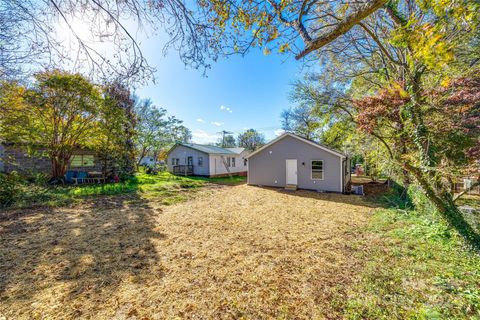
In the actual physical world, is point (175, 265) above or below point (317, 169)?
below

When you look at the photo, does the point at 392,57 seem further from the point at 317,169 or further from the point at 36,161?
the point at 36,161

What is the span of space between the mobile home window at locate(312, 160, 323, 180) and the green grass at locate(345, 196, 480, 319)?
22.0 feet

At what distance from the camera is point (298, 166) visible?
12367mm

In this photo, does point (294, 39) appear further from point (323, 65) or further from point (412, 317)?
point (323, 65)

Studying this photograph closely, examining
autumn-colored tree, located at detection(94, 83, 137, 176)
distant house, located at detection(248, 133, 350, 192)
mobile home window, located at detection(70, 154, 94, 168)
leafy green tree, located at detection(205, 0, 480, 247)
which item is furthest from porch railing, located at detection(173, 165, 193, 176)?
leafy green tree, located at detection(205, 0, 480, 247)

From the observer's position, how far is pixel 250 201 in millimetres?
9109

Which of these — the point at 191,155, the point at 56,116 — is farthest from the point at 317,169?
the point at 56,116

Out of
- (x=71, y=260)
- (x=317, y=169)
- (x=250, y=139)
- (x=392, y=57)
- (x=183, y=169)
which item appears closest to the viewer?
(x=71, y=260)

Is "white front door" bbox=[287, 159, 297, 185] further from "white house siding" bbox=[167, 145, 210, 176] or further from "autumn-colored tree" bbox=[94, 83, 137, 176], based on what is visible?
"autumn-colored tree" bbox=[94, 83, 137, 176]

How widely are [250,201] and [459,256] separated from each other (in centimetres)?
653

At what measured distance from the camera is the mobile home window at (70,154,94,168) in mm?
15134

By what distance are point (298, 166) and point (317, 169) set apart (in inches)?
44.8

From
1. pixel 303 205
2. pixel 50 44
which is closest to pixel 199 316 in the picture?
pixel 50 44

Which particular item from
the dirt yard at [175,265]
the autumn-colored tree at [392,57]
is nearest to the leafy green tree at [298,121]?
the autumn-colored tree at [392,57]
